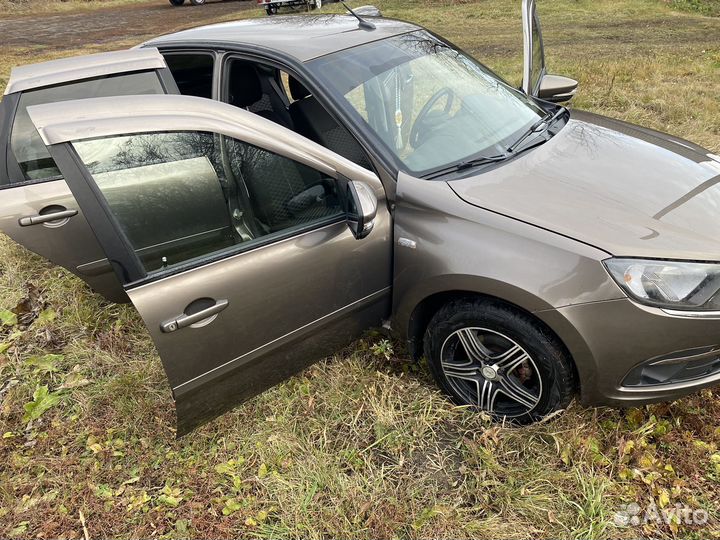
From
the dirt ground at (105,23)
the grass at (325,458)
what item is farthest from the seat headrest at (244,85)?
the dirt ground at (105,23)

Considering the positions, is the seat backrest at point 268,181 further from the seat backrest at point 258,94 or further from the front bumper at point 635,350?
the front bumper at point 635,350

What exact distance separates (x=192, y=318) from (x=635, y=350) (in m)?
1.64

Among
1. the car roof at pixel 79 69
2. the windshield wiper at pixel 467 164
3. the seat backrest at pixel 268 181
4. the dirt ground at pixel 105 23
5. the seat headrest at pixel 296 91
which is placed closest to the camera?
the seat backrest at pixel 268 181

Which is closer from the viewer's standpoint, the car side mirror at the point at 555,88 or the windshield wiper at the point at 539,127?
the windshield wiper at the point at 539,127

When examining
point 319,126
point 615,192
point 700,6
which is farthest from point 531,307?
point 700,6

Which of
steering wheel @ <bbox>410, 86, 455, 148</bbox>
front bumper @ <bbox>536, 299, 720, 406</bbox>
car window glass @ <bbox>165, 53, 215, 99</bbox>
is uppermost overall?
car window glass @ <bbox>165, 53, 215, 99</bbox>

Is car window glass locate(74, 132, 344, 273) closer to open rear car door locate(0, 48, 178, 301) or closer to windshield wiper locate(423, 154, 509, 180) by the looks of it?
windshield wiper locate(423, 154, 509, 180)

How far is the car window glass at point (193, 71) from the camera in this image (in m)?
2.82

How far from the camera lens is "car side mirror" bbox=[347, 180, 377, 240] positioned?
192cm

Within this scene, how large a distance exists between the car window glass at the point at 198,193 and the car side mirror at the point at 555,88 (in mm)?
2080

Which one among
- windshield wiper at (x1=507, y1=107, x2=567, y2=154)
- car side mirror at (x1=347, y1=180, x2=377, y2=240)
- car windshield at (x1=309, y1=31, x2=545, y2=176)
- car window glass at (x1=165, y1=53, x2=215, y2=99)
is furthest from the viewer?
car window glass at (x1=165, y1=53, x2=215, y2=99)

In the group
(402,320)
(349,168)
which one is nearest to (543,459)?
(402,320)

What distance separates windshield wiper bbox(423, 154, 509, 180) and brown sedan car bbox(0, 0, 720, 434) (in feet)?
0.05

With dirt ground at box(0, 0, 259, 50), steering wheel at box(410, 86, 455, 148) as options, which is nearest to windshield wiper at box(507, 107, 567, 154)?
steering wheel at box(410, 86, 455, 148)
